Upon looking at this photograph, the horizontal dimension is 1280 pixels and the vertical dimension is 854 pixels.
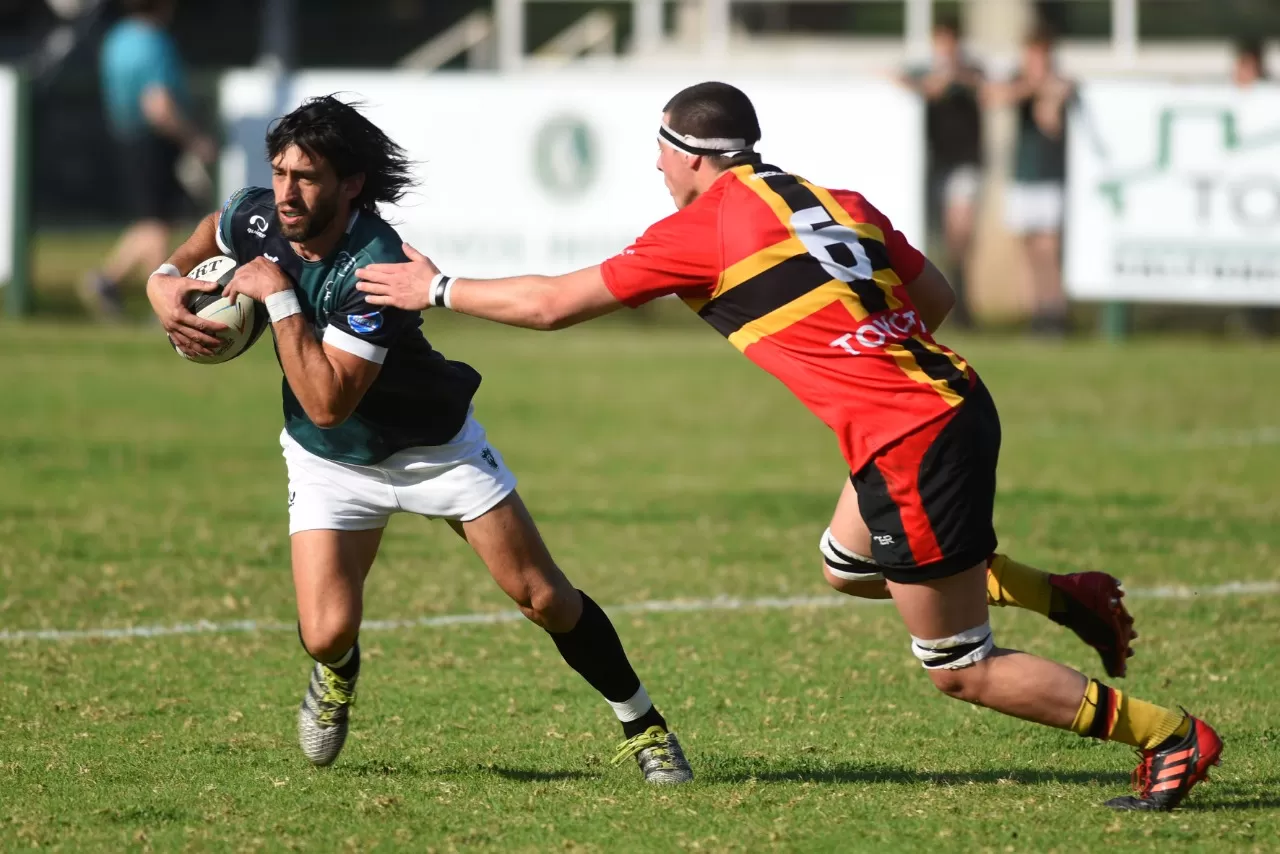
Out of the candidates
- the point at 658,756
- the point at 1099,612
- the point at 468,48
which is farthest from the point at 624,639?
Answer: the point at 468,48

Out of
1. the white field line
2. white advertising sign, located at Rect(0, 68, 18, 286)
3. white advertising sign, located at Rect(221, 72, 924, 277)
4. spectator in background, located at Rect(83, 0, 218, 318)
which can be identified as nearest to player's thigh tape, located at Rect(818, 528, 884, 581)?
the white field line

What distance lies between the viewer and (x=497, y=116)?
1742cm

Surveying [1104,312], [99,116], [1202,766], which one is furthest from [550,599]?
[99,116]

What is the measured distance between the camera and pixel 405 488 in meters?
5.46

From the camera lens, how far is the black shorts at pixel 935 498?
485cm

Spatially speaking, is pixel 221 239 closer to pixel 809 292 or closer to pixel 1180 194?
pixel 809 292

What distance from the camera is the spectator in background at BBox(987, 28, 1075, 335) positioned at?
55.1 ft

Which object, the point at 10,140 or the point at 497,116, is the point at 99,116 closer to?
the point at 10,140

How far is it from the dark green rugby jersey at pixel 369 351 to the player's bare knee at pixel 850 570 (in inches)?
45.9

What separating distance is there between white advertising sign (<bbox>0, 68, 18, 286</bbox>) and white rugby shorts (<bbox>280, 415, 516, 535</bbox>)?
12726 mm

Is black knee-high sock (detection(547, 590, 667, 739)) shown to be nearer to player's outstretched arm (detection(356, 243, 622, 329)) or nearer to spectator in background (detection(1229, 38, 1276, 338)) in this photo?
player's outstretched arm (detection(356, 243, 622, 329))

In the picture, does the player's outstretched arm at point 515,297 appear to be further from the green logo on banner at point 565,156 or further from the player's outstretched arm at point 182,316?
the green logo on banner at point 565,156

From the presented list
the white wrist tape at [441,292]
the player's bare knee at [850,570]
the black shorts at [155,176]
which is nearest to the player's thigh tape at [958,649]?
the player's bare knee at [850,570]

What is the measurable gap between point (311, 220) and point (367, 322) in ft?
1.16
